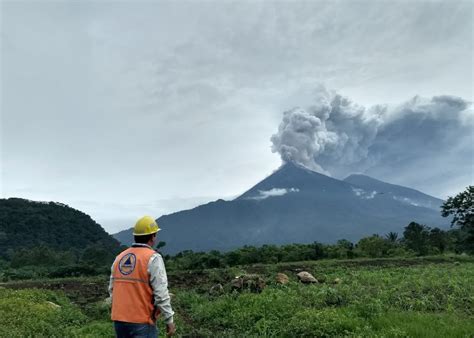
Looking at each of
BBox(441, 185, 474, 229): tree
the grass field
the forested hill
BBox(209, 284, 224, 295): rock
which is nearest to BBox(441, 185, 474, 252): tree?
BBox(441, 185, 474, 229): tree

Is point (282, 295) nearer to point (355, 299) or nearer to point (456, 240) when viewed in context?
point (355, 299)

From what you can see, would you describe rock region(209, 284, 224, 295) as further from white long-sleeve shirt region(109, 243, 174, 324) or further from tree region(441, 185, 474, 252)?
tree region(441, 185, 474, 252)

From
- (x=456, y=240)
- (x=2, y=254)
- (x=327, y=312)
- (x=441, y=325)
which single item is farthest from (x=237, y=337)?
(x=2, y=254)

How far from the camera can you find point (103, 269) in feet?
92.5

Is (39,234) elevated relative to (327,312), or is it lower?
elevated

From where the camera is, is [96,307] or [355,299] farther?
[96,307]

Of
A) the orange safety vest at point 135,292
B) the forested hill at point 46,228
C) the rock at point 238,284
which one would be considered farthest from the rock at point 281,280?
the forested hill at point 46,228

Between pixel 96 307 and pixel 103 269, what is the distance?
50.6ft

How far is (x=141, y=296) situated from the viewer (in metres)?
5.57

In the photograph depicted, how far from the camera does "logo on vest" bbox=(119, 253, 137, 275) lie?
18.5ft

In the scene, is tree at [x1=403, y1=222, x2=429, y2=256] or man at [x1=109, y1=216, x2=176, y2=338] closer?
man at [x1=109, y1=216, x2=176, y2=338]

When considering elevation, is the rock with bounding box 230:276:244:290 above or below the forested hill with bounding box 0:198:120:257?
below

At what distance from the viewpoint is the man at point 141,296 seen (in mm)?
5543

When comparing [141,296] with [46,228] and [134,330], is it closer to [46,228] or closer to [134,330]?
Result: [134,330]
